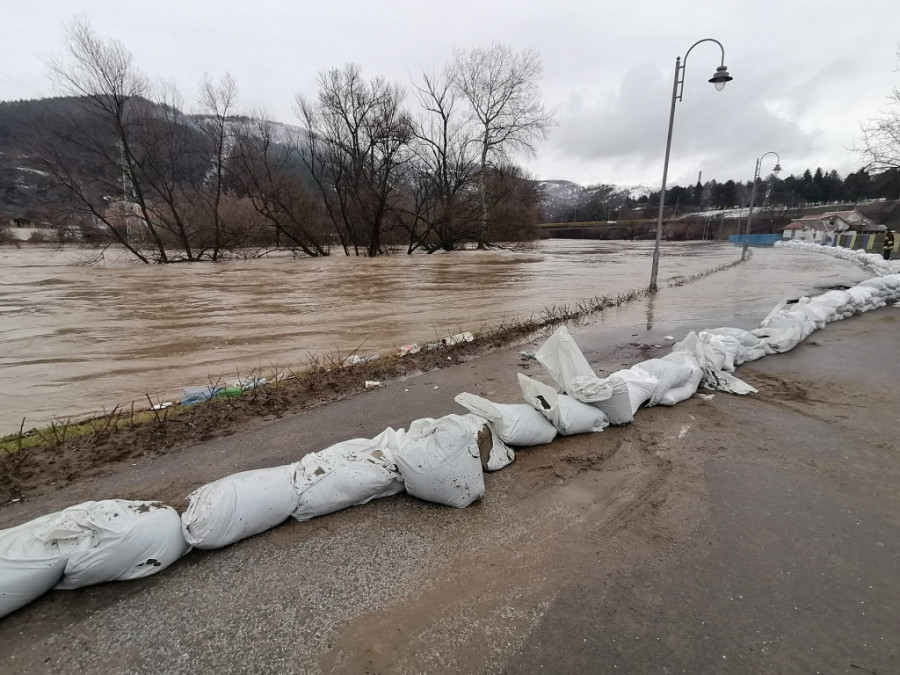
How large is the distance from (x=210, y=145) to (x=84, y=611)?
30.6 metres

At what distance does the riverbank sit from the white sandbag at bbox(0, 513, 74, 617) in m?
0.09

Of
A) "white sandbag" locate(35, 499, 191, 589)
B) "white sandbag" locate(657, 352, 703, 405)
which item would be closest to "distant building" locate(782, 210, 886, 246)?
"white sandbag" locate(657, 352, 703, 405)

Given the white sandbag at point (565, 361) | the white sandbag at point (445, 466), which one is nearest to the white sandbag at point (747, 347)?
the white sandbag at point (565, 361)

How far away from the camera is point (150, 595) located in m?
1.87

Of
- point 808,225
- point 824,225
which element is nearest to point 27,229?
point 824,225

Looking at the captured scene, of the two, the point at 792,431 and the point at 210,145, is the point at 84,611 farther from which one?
the point at 210,145

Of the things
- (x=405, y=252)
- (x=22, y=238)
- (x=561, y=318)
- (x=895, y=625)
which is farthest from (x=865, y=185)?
(x=22, y=238)

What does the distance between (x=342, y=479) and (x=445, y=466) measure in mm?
604

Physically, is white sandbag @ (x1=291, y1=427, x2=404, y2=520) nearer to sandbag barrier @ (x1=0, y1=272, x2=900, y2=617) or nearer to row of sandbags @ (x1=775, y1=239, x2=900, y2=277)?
sandbag barrier @ (x1=0, y1=272, x2=900, y2=617)

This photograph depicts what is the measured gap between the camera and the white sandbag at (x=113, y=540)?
5.92 feet

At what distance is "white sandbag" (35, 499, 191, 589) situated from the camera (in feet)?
5.92

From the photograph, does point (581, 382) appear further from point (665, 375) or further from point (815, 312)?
point (815, 312)

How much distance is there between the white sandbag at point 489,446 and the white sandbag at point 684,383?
1.79 meters

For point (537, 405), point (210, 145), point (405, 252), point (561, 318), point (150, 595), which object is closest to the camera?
point (150, 595)
